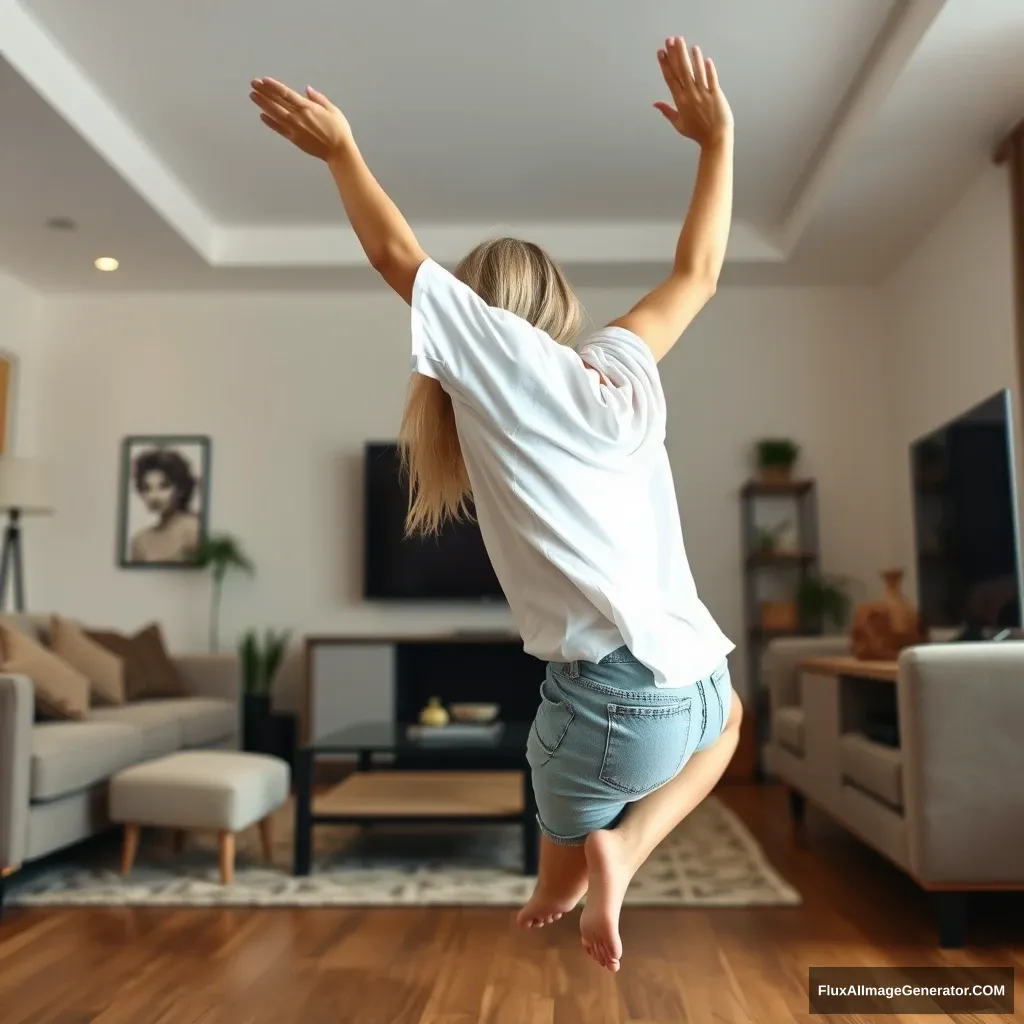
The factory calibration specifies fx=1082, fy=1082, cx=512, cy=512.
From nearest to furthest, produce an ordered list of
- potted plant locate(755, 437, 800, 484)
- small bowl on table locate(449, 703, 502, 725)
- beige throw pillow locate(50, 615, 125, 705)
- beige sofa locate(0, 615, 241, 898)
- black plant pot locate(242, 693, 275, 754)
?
beige sofa locate(0, 615, 241, 898), small bowl on table locate(449, 703, 502, 725), beige throw pillow locate(50, 615, 125, 705), black plant pot locate(242, 693, 275, 754), potted plant locate(755, 437, 800, 484)

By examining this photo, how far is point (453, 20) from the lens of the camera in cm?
369

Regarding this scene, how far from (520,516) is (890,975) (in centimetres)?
186

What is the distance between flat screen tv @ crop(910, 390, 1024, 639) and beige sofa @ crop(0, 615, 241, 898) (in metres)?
2.82

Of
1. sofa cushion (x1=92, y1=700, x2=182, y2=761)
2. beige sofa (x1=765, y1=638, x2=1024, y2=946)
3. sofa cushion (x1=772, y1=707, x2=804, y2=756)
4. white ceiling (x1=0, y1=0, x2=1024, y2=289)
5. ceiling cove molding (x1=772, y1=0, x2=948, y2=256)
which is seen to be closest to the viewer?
beige sofa (x1=765, y1=638, x2=1024, y2=946)

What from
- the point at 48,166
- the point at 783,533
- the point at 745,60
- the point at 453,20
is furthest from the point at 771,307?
the point at 48,166

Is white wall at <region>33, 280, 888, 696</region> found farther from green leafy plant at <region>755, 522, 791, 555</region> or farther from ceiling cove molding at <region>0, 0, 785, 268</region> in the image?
ceiling cove molding at <region>0, 0, 785, 268</region>

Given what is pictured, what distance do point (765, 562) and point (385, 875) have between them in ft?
10.1

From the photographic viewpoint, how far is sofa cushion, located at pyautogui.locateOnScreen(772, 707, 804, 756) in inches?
162

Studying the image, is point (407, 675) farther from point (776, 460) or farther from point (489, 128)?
point (489, 128)

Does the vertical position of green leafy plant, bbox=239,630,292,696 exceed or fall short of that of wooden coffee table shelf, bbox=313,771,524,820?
it exceeds it

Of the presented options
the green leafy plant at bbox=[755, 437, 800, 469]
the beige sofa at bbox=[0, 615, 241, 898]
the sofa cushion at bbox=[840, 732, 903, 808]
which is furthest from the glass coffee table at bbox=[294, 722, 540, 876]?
the green leafy plant at bbox=[755, 437, 800, 469]

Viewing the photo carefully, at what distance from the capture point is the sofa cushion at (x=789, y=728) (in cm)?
412

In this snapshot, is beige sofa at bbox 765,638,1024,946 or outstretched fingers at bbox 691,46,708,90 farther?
beige sofa at bbox 765,638,1024,946

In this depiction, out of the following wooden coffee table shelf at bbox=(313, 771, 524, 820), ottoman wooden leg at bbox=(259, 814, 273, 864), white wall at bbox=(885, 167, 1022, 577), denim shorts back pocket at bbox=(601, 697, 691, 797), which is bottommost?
ottoman wooden leg at bbox=(259, 814, 273, 864)
